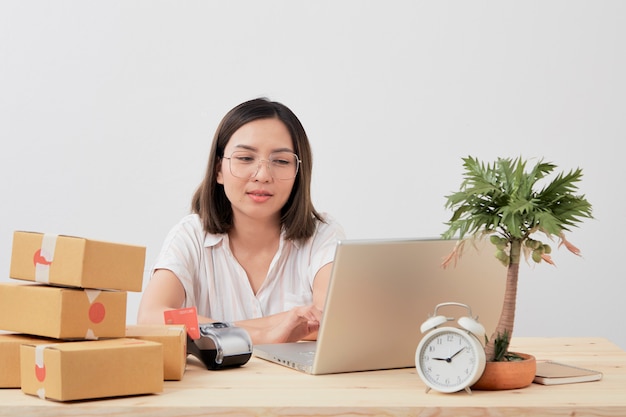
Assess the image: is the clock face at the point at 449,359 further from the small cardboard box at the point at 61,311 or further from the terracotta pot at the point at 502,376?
the small cardboard box at the point at 61,311

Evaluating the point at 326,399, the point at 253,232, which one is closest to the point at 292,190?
the point at 253,232

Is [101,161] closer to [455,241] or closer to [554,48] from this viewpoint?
[554,48]

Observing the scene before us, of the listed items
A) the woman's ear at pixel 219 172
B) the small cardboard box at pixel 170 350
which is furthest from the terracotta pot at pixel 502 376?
the woman's ear at pixel 219 172

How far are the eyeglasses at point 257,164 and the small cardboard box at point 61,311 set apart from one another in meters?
0.97

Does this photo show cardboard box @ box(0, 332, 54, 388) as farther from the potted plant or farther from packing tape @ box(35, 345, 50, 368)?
the potted plant

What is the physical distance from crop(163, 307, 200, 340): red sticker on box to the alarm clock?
0.48m

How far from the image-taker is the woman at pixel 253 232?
2.46 metres

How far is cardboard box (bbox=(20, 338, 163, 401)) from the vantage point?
53.2 inches

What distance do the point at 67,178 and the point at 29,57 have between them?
559 millimetres

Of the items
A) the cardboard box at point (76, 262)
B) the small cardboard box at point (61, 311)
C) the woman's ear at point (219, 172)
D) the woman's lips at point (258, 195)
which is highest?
the woman's ear at point (219, 172)

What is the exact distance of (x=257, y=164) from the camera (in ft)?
8.04

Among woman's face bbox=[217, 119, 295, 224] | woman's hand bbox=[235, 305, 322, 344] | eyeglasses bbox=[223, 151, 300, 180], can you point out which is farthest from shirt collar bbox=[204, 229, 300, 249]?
woman's hand bbox=[235, 305, 322, 344]

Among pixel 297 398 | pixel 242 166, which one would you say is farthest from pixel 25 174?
pixel 297 398

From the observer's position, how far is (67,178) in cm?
370
